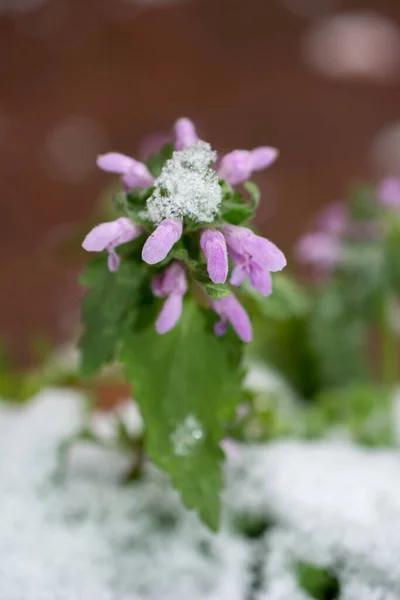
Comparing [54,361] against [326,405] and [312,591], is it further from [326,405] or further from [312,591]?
[312,591]

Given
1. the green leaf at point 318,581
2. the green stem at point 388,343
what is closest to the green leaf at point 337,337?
the green stem at point 388,343

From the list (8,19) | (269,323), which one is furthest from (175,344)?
(8,19)

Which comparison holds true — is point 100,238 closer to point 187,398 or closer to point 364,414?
point 187,398

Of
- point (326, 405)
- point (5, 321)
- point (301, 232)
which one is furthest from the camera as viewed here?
point (301, 232)

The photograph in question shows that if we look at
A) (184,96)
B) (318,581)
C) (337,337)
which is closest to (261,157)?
(318,581)

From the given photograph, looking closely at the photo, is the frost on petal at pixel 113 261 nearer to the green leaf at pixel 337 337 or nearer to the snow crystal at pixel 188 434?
the snow crystal at pixel 188 434

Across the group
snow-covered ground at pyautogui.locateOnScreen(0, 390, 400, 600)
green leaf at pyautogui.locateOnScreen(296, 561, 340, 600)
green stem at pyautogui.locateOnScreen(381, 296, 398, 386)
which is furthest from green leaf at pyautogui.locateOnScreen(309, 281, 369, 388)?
green leaf at pyautogui.locateOnScreen(296, 561, 340, 600)

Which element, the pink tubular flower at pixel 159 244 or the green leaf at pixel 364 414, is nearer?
the pink tubular flower at pixel 159 244
